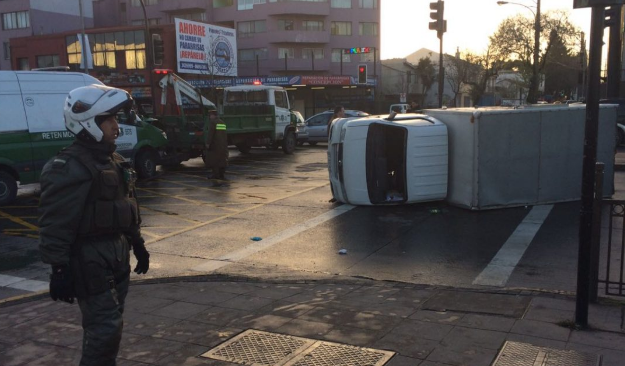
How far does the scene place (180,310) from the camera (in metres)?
5.37

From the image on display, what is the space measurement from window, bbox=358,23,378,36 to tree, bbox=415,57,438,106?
11.1 m

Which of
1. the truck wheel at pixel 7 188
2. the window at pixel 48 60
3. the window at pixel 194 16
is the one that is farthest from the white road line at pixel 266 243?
the window at pixel 194 16

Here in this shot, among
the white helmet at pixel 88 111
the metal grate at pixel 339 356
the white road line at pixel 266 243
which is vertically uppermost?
the white helmet at pixel 88 111

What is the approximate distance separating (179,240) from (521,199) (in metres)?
6.34

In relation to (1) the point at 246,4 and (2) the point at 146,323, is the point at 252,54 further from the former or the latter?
(2) the point at 146,323

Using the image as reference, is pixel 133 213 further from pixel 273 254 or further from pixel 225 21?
pixel 225 21

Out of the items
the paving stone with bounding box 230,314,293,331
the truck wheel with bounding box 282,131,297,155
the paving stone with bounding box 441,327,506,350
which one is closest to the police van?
the paving stone with bounding box 230,314,293,331

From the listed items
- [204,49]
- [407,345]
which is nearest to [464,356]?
[407,345]

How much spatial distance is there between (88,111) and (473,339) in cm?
331

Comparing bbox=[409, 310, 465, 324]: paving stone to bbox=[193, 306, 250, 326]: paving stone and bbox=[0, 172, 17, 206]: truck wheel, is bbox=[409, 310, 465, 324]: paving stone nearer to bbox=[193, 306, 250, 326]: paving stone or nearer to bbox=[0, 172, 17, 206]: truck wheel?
bbox=[193, 306, 250, 326]: paving stone

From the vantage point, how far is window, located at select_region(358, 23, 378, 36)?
6012cm

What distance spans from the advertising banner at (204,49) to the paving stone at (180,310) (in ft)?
116

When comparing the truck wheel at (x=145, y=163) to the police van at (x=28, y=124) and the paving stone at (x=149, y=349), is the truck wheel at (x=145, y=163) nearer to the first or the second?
the police van at (x=28, y=124)

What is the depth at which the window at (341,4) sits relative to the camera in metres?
59.1
